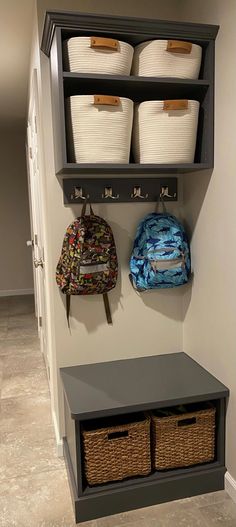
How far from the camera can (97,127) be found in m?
1.73

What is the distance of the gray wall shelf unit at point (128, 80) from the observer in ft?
5.50

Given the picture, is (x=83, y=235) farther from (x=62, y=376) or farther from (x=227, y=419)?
(x=227, y=419)

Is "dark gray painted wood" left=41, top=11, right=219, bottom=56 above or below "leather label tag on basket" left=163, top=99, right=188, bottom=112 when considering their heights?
above

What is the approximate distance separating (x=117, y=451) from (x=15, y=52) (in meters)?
2.73

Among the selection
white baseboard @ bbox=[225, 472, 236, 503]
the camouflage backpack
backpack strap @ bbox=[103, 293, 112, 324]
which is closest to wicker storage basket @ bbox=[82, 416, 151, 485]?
white baseboard @ bbox=[225, 472, 236, 503]

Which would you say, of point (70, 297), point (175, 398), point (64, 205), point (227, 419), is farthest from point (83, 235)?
point (227, 419)

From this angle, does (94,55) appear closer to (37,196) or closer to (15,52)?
(37,196)

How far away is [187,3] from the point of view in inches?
81.0

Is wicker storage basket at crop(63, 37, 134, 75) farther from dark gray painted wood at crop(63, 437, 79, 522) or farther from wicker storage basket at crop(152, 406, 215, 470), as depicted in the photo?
dark gray painted wood at crop(63, 437, 79, 522)

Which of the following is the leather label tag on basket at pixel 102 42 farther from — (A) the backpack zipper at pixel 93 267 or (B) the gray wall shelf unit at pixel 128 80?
(A) the backpack zipper at pixel 93 267

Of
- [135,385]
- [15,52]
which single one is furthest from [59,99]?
[15,52]

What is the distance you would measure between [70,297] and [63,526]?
3.29 feet

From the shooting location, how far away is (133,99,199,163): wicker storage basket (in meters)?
1.80

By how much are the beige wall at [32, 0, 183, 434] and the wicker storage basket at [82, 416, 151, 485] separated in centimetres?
45
